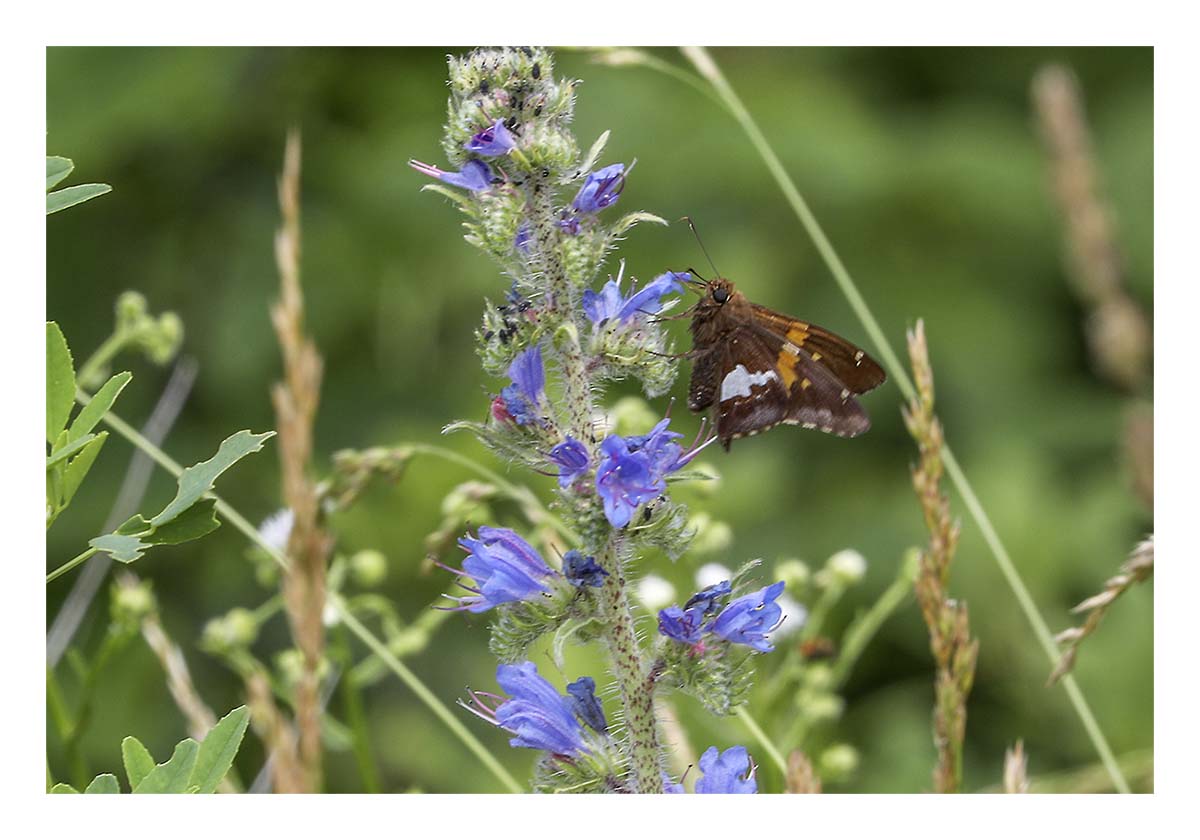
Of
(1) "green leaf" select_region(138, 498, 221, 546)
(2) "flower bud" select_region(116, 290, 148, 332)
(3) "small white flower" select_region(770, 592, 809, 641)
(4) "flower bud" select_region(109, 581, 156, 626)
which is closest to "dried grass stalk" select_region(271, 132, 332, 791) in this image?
(4) "flower bud" select_region(109, 581, 156, 626)

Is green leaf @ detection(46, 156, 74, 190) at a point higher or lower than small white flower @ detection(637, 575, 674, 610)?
higher

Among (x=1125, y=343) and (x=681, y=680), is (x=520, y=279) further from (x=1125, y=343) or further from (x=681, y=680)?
(x=1125, y=343)

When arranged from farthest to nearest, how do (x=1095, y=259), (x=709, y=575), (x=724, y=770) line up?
(x=1095, y=259), (x=709, y=575), (x=724, y=770)

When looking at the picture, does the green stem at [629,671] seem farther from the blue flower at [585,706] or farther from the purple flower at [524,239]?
the purple flower at [524,239]

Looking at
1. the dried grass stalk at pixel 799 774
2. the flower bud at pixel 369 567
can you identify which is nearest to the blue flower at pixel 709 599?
the dried grass stalk at pixel 799 774

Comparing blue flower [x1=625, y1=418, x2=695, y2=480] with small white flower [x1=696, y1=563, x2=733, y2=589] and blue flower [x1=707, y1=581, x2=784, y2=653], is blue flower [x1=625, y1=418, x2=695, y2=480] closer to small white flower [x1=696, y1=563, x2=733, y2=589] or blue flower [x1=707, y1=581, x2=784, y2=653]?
blue flower [x1=707, y1=581, x2=784, y2=653]

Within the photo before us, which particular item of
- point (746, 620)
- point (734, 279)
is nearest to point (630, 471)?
point (746, 620)

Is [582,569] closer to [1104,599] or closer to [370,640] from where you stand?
[370,640]
